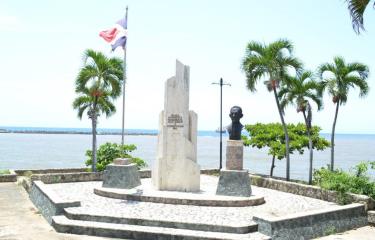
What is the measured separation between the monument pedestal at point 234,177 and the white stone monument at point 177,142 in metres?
1.64

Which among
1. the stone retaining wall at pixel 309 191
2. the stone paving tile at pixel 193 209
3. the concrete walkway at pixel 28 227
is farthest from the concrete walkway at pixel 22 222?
the stone retaining wall at pixel 309 191

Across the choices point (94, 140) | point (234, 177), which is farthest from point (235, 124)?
point (94, 140)

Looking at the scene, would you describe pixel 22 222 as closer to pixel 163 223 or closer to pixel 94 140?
pixel 163 223

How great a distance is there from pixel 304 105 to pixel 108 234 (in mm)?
14655

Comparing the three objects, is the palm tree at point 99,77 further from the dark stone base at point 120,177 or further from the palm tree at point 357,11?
the palm tree at point 357,11

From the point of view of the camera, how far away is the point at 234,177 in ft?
55.2

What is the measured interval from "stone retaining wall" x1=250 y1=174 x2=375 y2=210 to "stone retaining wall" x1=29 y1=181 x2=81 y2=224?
9282 mm

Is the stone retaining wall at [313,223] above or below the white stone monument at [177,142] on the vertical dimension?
Answer: below

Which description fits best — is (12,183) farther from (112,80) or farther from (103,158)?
(112,80)

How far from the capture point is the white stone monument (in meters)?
18.1

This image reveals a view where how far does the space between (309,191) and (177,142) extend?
5.79 metres

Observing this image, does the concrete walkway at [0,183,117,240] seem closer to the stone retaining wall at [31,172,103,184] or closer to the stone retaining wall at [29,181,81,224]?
the stone retaining wall at [29,181,81,224]

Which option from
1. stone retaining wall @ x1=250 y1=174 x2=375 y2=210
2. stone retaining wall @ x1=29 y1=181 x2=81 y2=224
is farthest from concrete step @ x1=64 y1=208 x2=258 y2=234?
stone retaining wall @ x1=250 y1=174 x2=375 y2=210

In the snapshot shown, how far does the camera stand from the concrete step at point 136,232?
11570 mm
